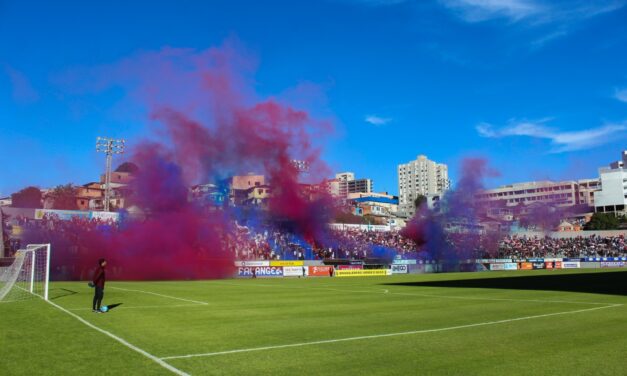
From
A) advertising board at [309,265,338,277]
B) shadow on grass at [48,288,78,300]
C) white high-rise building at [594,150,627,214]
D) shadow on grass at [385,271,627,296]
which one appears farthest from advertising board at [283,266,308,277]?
white high-rise building at [594,150,627,214]

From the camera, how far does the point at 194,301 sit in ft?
77.8

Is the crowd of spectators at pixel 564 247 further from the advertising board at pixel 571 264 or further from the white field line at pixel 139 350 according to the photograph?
the white field line at pixel 139 350

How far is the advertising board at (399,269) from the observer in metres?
66.2

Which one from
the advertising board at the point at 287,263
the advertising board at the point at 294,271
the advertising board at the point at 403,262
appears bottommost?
the advertising board at the point at 294,271

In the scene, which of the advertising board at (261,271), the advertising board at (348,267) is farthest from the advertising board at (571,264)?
the advertising board at (261,271)

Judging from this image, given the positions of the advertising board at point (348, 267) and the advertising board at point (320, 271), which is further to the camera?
the advertising board at point (348, 267)

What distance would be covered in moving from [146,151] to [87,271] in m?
14.5

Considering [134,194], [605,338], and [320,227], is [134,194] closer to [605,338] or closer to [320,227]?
[320,227]

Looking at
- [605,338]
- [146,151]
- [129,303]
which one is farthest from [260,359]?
[146,151]

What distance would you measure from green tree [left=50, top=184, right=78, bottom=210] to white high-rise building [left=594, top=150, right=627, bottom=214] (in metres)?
144

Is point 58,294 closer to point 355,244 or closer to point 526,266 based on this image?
Result: point 355,244

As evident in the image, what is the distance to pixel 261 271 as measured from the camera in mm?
56219

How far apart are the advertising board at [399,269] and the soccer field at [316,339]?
148 feet

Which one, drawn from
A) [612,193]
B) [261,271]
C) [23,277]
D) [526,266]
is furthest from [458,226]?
[612,193]
